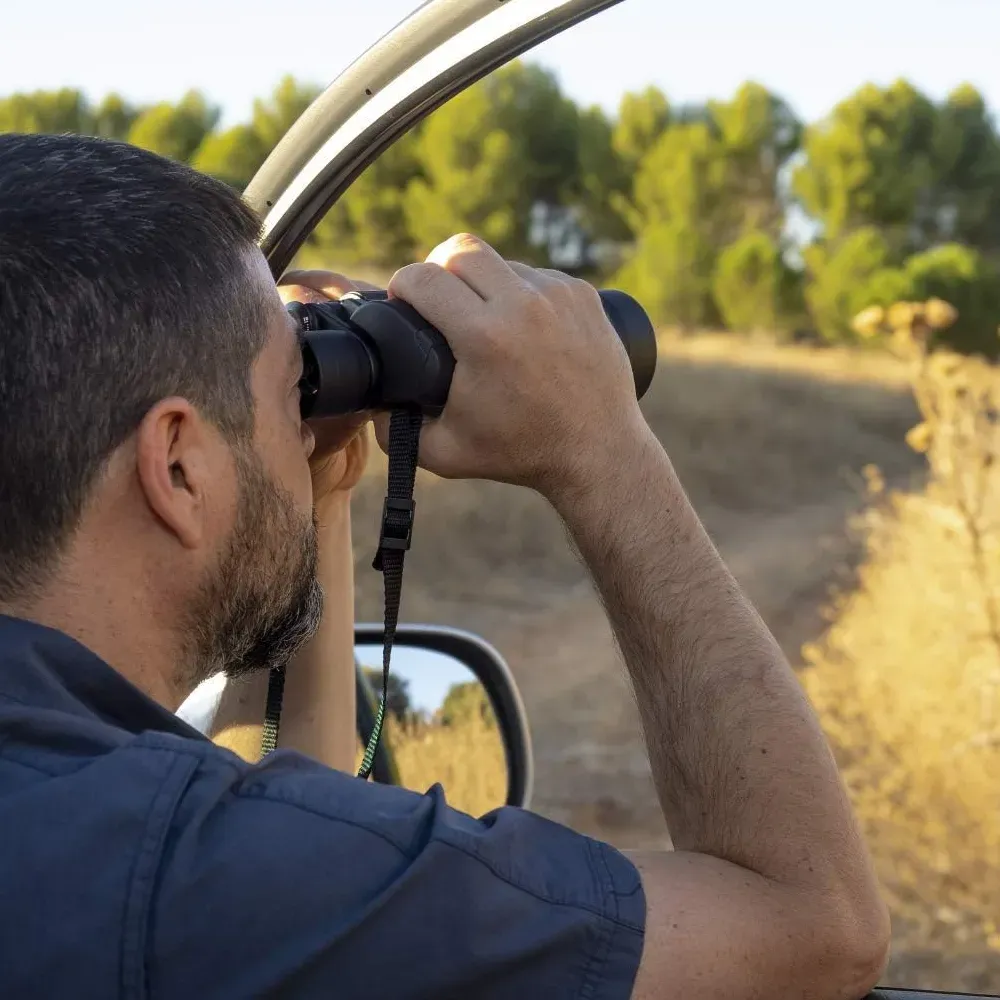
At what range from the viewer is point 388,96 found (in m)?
1.33

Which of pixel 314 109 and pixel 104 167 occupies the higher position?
pixel 314 109

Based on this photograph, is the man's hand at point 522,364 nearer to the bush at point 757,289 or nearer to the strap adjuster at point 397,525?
the strap adjuster at point 397,525

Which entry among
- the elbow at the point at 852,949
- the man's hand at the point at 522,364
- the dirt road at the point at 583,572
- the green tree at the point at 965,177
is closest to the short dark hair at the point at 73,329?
the man's hand at the point at 522,364

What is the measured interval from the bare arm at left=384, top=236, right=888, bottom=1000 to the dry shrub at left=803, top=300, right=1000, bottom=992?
2.86 meters

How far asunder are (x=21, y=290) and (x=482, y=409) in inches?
15.5

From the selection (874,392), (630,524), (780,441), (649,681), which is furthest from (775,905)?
(874,392)

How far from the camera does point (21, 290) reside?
1.01m

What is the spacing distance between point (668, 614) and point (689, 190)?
24.4 metres

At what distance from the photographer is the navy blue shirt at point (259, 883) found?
83cm

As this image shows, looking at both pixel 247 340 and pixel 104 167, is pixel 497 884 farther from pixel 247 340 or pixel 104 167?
pixel 104 167

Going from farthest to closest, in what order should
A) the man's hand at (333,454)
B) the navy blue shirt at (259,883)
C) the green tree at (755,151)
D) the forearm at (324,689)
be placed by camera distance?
the green tree at (755,151), the forearm at (324,689), the man's hand at (333,454), the navy blue shirt at (259,883)

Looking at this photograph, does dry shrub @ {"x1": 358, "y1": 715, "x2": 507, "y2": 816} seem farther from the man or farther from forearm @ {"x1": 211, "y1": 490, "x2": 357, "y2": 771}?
the man

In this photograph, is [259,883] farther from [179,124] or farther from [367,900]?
[179,124]

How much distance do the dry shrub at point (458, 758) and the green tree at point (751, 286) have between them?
21855mm
